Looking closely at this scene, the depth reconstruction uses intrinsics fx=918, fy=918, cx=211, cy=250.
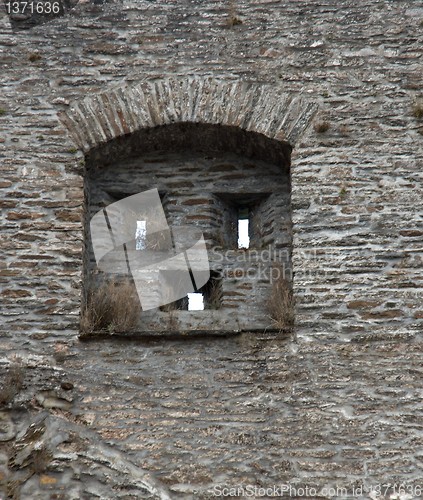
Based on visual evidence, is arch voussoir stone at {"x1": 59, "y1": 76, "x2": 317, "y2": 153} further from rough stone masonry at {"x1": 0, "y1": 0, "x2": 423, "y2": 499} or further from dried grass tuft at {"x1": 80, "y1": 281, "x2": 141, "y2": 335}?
dried grass tuft at {"x1": 80, "y1": 281, "x2": 141, "y2": 335}

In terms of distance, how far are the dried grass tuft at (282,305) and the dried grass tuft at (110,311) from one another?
0.95 meters

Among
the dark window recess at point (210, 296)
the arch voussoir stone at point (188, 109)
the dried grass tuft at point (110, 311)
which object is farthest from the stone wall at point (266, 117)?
the dark window recess at point (210, 296)

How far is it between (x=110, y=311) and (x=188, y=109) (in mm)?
1666

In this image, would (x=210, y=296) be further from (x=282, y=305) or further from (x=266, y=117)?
(x=266, y=117)

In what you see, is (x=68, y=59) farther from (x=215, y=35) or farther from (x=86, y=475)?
(x=86, y=475)

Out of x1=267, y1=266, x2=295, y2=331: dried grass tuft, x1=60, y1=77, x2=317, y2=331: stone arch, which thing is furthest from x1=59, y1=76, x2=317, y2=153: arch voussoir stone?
x1=267, y1=266, x2=295, y2=331: dried grass tuft

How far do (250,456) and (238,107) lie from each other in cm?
263

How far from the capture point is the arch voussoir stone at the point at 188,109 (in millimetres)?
6859

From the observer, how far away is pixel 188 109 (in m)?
6.93

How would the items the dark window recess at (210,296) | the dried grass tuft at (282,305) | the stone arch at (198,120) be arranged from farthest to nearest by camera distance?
the stone arch at (198,120), the dark window recess at (210,296), the dried grass tuft at (282,305)

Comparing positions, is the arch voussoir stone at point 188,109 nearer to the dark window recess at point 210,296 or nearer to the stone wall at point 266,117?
the stone wall at point 266,117

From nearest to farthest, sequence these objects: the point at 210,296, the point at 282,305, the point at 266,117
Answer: the point at 282,305
the point at 210,296
the point at 266,117

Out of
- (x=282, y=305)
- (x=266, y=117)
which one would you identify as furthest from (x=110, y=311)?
(x=266, y=117)

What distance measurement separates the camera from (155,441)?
5.84 metres
